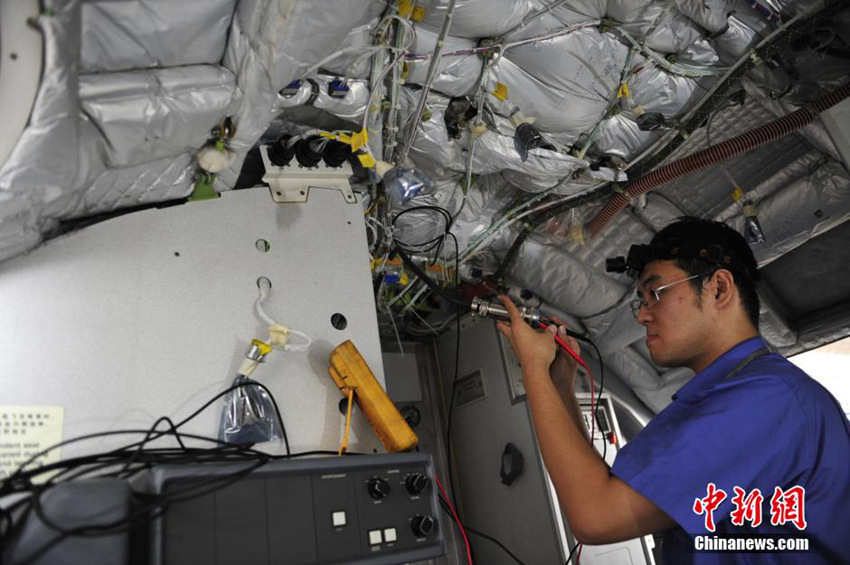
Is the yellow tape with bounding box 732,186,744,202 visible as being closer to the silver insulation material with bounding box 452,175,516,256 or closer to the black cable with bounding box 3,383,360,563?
the silver insulation material with bounding box 452,175,516,256

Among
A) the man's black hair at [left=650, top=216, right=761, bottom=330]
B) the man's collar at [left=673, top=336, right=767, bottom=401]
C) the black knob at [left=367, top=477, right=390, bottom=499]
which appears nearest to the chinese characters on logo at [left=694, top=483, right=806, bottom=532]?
the man's collar at [left=673, top=336, right=767, bottom=401]

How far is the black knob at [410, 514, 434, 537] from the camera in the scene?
1.03 metres

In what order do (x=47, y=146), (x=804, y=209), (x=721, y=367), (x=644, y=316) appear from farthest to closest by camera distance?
(x=804, y=209) < (x=644, y=316) < (x=721, y=367) < (x=47, y=146)

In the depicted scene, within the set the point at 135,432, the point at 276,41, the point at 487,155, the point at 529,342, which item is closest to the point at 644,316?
the point at 529,342

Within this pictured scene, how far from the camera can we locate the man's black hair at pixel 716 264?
1373mm

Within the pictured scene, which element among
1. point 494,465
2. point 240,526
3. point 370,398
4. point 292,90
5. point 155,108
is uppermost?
point 292,90

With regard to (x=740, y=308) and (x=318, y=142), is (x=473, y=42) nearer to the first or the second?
(x=318, y=142)

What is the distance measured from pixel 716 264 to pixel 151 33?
1303 mm

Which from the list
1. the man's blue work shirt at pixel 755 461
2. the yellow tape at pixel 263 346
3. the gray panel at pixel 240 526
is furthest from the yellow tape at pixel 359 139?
the man's blue work shirt at pixel 755 461

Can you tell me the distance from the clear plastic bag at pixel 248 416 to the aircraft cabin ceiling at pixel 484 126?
428 mm

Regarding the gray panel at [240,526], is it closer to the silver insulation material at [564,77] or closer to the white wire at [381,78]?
the white wire at [381,78]

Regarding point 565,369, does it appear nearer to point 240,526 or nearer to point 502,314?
point 502,314

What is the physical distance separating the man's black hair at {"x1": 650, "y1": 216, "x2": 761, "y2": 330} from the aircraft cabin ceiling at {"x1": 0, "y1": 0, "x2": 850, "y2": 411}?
360 millimetres

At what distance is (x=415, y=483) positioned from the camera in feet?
3.44
